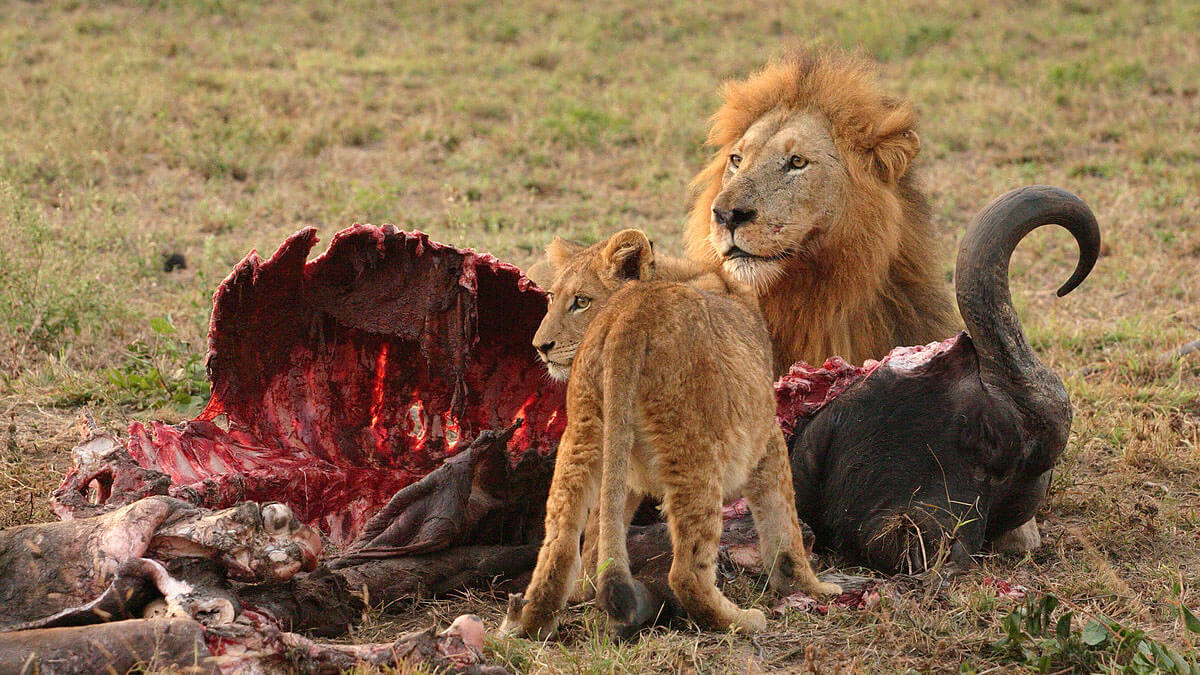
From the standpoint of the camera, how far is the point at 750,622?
343cm

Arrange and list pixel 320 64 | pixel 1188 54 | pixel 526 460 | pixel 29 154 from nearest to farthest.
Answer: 1. pixel 526 460
2. pixel 29 154
3. pixel 320 64
4. pixel 1188 54

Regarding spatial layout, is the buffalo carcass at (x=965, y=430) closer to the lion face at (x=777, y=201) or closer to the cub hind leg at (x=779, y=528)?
the cub hind leg at (x=779, y=528)

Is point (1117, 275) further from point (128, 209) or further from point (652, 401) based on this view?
point (128, 209)

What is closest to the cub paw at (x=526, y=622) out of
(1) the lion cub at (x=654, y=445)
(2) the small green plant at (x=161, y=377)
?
(1) the lion cub at (x=654, y=445)

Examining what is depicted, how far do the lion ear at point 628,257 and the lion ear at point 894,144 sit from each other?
1.32m

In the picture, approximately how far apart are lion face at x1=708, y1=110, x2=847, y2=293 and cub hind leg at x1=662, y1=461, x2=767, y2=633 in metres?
1.47

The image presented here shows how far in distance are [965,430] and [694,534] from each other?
3.64 ft

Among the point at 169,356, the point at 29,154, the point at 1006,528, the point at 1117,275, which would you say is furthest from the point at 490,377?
the point at 29,154

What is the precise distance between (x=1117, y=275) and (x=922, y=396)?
4.58m

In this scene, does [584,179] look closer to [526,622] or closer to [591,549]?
[591,549]

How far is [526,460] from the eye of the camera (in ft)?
12.8

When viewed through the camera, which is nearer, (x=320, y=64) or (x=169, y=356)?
(x=169, y=356)

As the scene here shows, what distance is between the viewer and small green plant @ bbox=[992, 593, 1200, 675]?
319 cm

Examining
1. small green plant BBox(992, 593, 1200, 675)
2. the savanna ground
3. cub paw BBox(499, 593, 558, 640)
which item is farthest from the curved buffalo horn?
cub paw BBox(499, 593, 558, 640)
